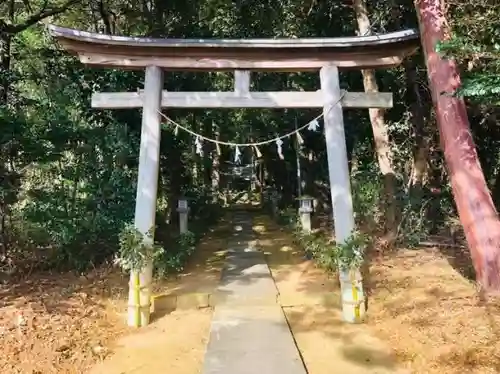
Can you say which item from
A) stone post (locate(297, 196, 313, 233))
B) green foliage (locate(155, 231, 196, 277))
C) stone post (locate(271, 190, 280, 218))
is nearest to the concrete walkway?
green foliage (locate(155, 231, 196, 277))

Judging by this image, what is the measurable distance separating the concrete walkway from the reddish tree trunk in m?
2.21

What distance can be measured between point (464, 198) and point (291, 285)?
2904mm

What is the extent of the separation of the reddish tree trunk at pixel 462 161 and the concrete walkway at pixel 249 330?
2.21 metres

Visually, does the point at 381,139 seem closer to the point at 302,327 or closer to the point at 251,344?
the point at 302,327

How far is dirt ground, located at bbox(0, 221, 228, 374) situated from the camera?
4.40 metres

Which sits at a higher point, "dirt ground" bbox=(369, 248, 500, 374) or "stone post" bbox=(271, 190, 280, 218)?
"stone post" bbox=(271, 190, 280, 218)

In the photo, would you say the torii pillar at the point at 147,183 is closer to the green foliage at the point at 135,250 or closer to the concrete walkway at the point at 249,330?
the green foliage at the point at 135,250

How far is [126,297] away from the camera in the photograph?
6344 mm

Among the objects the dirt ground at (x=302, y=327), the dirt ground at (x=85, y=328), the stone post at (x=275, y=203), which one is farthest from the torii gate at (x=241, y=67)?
the stone post at (x=275, y=203)

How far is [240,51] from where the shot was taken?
6.06 meters

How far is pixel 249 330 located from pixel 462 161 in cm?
298

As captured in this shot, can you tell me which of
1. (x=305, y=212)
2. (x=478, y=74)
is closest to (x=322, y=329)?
(x=478, y=74)

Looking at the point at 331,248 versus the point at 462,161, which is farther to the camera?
the point at 331,248

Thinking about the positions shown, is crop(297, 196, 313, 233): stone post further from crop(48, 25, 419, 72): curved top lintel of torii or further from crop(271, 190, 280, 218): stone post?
crop(48, 25, 419, 72): curved top lintel of torii
